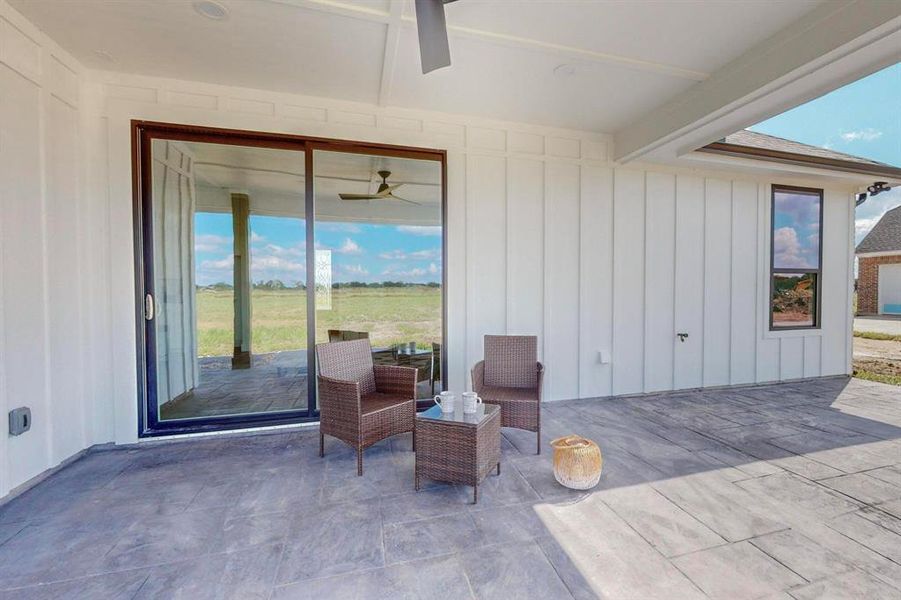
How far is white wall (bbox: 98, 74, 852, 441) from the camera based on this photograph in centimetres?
325

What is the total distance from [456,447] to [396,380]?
3.42 feet

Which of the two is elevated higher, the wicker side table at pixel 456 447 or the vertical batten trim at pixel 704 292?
the vertical batten trim at pixel 704 292

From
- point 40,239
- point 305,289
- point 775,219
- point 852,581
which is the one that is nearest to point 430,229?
point 305,289

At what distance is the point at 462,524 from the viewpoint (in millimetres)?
2033

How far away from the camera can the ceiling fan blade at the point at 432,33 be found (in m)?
2.03

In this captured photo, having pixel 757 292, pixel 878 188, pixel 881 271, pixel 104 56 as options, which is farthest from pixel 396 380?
pixel 881 271

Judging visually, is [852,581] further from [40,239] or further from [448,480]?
[40,239]

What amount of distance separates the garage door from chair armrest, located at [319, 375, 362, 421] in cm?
2108

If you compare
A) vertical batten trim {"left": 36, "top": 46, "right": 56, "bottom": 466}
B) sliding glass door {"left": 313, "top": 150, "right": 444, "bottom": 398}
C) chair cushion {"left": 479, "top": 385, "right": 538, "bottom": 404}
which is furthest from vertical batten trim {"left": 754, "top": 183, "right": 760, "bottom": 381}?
vertical batten trim {"left": 36, "top": 46, "right": 56, "bottom": 466}

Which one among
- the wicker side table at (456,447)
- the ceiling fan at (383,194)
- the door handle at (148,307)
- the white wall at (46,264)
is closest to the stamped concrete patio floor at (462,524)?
the wicker side table at (456,447)

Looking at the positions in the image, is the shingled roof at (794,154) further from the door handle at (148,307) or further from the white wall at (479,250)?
the door handle at (148,307)

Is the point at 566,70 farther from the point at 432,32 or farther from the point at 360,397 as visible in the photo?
the point at 360,397

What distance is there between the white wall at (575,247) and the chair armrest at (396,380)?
0.87 meters

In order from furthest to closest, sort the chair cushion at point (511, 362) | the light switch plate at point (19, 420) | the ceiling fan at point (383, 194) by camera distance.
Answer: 1. the ceiling fan at point (383, 194)
2. the chair cushion at point (511, 362)
3. the light switch plate at point (19, 420)
